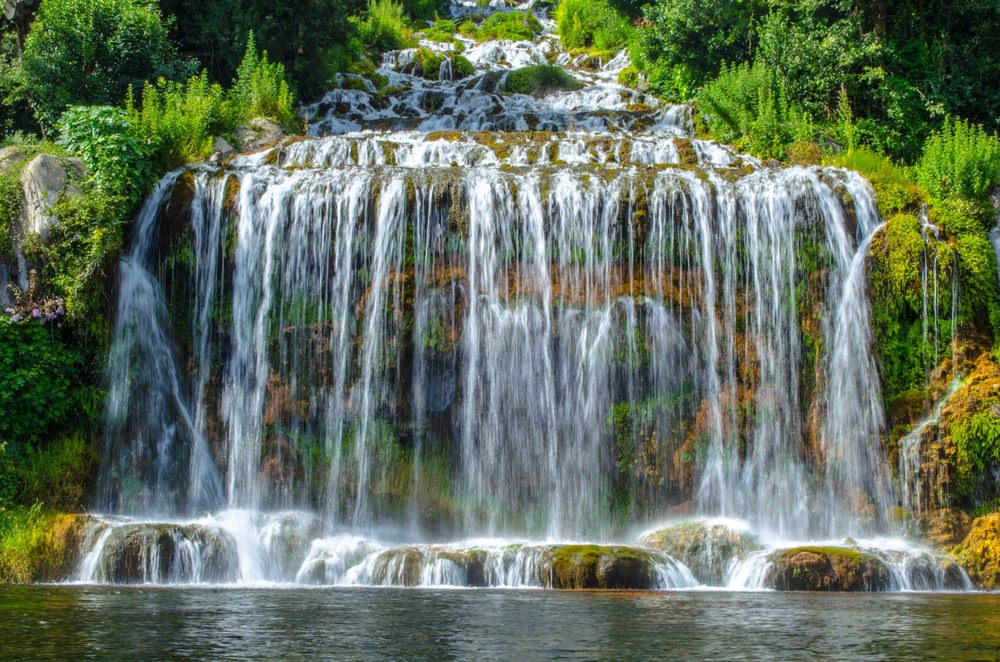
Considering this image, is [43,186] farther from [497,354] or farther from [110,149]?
[497,354]

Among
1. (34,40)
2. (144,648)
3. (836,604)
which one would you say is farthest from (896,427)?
(34,40)

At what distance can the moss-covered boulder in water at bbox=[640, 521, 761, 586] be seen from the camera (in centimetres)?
1309

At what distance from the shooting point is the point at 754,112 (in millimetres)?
21672

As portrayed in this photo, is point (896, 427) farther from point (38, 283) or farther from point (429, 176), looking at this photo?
point (38, 283)

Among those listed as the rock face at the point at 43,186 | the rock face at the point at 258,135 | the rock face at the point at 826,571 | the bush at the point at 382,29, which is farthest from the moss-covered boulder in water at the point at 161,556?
the bush at the point at 382,29

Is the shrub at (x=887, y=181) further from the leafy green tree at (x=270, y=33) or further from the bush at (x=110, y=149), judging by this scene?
the leafy green tree at (x=270, y=33)

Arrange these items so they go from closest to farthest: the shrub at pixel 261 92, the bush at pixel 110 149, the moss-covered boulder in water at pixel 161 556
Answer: the moss-covered boulder in water at pixel 161 556 < the bush at pixel 110 149 < the shrub at pixel 261 92

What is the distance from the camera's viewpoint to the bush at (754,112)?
2070 cm

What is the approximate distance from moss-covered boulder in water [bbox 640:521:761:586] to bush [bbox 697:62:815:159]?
950 cm

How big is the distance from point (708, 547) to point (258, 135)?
42.4 ft

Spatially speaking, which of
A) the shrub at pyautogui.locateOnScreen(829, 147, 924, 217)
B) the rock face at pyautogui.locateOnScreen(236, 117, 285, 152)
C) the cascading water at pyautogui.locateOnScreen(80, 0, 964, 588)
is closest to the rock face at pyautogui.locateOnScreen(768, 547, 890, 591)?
the cascading water at pyautogui.locateOnScreen(80, 0, 964, 588)

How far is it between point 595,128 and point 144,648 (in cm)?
1886

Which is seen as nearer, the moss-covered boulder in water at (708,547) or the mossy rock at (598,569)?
the mossy rock at (598,569)

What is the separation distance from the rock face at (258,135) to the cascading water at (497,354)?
142 inches
